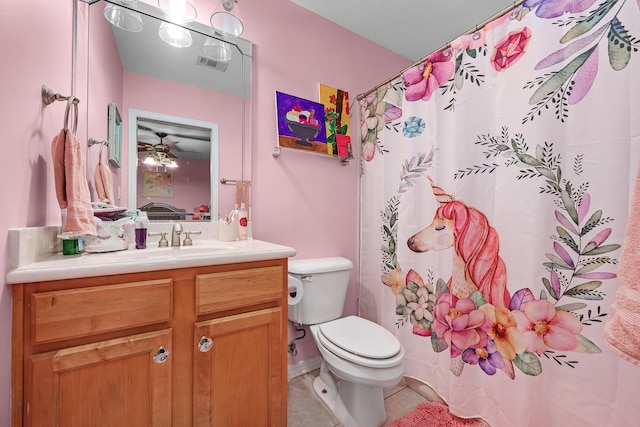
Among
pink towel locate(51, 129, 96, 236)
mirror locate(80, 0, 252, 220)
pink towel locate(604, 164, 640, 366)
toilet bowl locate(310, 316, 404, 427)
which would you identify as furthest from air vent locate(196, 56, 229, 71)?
pink towel locate(604, 164, 640, 366)

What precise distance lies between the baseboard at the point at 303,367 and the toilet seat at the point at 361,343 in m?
0.41

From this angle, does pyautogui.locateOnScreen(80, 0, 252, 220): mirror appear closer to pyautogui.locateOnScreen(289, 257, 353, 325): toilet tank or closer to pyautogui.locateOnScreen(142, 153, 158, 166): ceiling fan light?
pyautogui.locateOnScreen(142, 153, 158, 166): ceiling fan light

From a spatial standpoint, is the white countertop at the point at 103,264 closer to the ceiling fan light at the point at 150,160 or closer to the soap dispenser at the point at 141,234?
the soap dispenser at the point at 141,234

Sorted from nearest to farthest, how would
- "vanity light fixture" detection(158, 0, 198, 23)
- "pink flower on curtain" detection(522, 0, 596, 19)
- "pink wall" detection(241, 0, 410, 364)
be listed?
"pink flower on curtain" detection(522, 0, 596, 19)
"vanity light fixture" detection(158, 0, 198, 23)
"pink wall" detection(241, 0, 410, 364)

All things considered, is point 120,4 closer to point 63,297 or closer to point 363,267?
point 63,297

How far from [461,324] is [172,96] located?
1.79m

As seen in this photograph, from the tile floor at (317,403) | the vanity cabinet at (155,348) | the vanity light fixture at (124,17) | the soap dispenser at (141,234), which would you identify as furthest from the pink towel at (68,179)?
the tile floor at (317,403)

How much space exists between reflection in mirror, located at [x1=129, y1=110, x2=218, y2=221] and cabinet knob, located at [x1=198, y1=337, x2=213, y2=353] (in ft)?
2.27

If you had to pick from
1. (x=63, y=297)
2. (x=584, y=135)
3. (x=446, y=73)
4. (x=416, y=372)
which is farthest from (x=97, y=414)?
(x=446, y=73)

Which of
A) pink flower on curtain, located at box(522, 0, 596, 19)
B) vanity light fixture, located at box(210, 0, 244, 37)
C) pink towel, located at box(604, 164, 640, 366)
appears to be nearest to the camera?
pink towel, located at box(604, 164, 640, 366)

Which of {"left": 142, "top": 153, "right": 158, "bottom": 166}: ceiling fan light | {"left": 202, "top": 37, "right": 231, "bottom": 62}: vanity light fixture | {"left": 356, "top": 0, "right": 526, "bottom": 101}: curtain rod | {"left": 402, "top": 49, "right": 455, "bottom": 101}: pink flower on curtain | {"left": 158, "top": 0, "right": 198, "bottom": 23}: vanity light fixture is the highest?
{"left": 158, "top": 0, "right": 198, "bottom": 23}: vanity light fixture

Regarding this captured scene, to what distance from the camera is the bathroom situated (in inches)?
26.3

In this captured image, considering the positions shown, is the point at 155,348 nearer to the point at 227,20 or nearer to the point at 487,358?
the point at 487,358

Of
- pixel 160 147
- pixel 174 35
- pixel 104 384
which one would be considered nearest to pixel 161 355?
pixel 104 384
